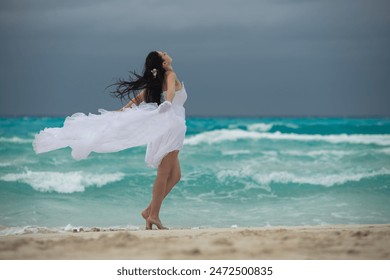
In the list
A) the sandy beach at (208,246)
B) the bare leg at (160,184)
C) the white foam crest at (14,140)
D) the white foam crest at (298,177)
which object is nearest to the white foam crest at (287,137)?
the white foam crest at (14,140)

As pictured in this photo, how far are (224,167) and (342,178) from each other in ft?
6.68

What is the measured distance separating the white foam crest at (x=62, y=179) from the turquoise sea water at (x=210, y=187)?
15 millimetres

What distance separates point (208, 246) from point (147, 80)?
61.1 inches

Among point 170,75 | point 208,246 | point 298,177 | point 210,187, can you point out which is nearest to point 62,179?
point 210,187

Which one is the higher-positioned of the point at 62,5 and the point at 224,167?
the point at 62,5

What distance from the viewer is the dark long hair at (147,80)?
14.8 feet

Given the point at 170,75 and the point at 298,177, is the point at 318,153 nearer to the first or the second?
the point at 298,177

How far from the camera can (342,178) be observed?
29.9 feet

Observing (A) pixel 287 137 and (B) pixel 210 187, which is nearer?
(B) pixel 210 187

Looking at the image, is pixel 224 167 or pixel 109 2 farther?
pixel 224 167

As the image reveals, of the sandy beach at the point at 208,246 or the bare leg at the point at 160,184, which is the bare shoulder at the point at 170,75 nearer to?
the bare leg at the point at 160,184

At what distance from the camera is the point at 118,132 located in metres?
4.41
